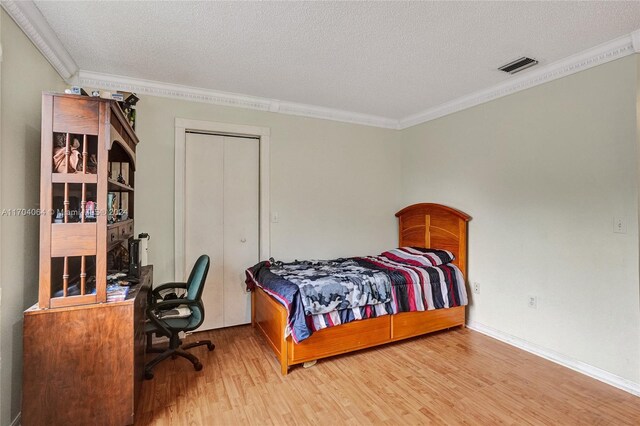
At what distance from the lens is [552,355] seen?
2.78 metres

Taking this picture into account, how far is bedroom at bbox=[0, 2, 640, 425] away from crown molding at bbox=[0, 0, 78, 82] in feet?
0.05

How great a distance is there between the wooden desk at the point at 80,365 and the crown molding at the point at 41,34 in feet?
5.62

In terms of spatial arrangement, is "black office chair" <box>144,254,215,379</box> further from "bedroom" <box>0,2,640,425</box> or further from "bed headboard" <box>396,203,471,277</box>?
"bed headboard" <box>396,203,471,277</box>

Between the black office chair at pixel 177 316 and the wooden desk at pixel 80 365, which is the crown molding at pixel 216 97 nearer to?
the black office chair at pixel 177 316

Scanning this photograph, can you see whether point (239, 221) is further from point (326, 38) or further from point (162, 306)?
point (326, 38)

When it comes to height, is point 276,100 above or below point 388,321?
above

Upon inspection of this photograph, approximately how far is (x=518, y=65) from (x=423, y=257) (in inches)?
79.8

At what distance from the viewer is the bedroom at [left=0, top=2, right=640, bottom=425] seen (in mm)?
2000

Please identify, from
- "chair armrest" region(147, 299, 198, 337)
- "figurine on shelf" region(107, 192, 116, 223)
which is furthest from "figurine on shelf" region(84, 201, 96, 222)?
"chair armrest" region(147, 299, 198, 337)

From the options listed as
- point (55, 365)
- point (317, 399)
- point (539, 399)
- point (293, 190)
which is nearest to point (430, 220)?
point (293, 190)

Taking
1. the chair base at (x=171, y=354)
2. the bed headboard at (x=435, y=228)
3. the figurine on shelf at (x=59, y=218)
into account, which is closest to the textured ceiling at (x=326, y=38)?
the figurine on shelf at (x=59, y=218)

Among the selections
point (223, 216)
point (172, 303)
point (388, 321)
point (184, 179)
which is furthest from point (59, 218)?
point (388, 321)

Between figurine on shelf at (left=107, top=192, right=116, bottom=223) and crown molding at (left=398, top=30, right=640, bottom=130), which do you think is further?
crown molding at (left=398, top=30, right=640, bottom=130)

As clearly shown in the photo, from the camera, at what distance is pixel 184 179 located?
10.8ft
